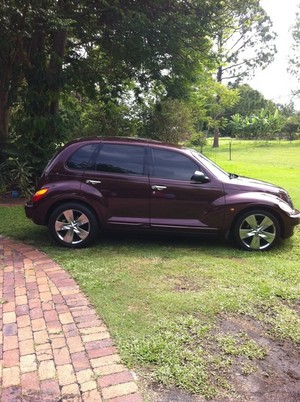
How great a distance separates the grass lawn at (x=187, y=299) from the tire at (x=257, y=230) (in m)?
0.18

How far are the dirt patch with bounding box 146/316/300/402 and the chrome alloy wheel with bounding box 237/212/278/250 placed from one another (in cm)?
225

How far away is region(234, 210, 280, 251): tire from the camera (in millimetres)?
5438

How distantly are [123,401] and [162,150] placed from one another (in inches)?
149

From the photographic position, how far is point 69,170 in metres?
5.55

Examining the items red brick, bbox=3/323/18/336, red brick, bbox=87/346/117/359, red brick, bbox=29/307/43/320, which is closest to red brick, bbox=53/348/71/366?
red brick, bbox=87/346/117/359

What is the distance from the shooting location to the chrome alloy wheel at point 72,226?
18.0ft

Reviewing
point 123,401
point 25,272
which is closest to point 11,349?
point 123,401

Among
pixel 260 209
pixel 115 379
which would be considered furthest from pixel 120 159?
pixel 115 379

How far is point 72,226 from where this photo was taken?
5500 mm

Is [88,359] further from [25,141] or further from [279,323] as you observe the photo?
[25,141]

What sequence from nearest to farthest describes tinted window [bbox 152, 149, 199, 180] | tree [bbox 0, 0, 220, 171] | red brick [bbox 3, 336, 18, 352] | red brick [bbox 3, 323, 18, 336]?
red brick [bbox 3, 336, 18, 352] < red brick [bbox 3, 323, 18, 336] < tinted window [bbox 152, 149, 199, 180] < tree [bbox 0, 0, 220, 171]

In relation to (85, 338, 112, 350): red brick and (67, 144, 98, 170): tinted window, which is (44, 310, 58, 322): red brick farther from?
(67, 144, 98, 170): tinted window

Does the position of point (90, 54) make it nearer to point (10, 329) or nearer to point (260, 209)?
point (260, 209)

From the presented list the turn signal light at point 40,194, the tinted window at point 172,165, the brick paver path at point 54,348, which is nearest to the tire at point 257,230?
the tinted window at point 172,165
